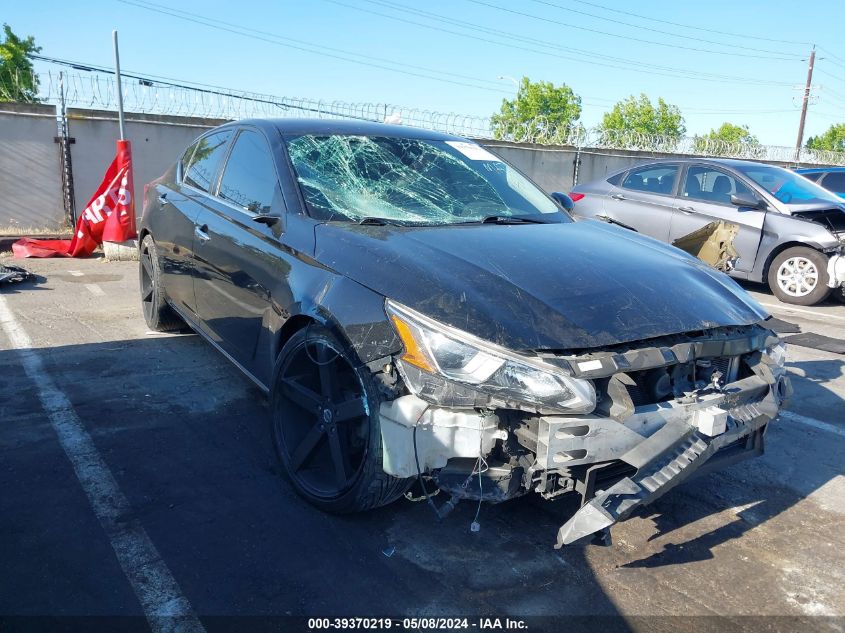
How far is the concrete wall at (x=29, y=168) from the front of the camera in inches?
399

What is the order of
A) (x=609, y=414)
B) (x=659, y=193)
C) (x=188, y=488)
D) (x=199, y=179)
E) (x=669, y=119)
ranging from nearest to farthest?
(x=609, y=414)
(x=188, y=488)
(x=199, y=179)
(x=659, y=193)
(x=669, y=119)

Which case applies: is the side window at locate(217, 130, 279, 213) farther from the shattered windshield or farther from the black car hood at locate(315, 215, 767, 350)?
the black car hood at locate(315, 215, 767, 350)

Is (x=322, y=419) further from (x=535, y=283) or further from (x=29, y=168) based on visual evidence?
(x=29, y=168)

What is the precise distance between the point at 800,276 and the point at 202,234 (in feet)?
22.4

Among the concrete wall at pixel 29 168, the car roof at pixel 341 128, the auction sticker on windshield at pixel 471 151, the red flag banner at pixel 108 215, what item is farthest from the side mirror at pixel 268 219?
the concrete wall at pixel 29 168

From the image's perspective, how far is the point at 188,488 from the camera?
3258mm

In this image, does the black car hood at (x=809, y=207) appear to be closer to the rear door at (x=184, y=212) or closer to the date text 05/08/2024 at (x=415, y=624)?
the rear door at (x=184, y=212)

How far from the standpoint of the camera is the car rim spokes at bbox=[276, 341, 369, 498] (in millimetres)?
2857

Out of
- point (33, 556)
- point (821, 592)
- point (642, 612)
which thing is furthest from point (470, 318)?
point (33, 556)

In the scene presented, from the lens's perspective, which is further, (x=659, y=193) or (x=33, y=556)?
(x=659, y=193)

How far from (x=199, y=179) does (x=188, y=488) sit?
2.29 m

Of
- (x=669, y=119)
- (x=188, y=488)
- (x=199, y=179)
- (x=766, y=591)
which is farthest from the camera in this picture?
(x=669, y=119)

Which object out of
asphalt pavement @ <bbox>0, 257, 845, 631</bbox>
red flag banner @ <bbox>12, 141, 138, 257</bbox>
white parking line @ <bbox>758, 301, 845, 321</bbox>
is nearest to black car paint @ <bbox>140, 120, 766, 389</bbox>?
asphalt pavement @ <bbox>0, 257, 845, 631</bbox>

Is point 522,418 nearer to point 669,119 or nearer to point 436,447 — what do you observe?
point 436,447
